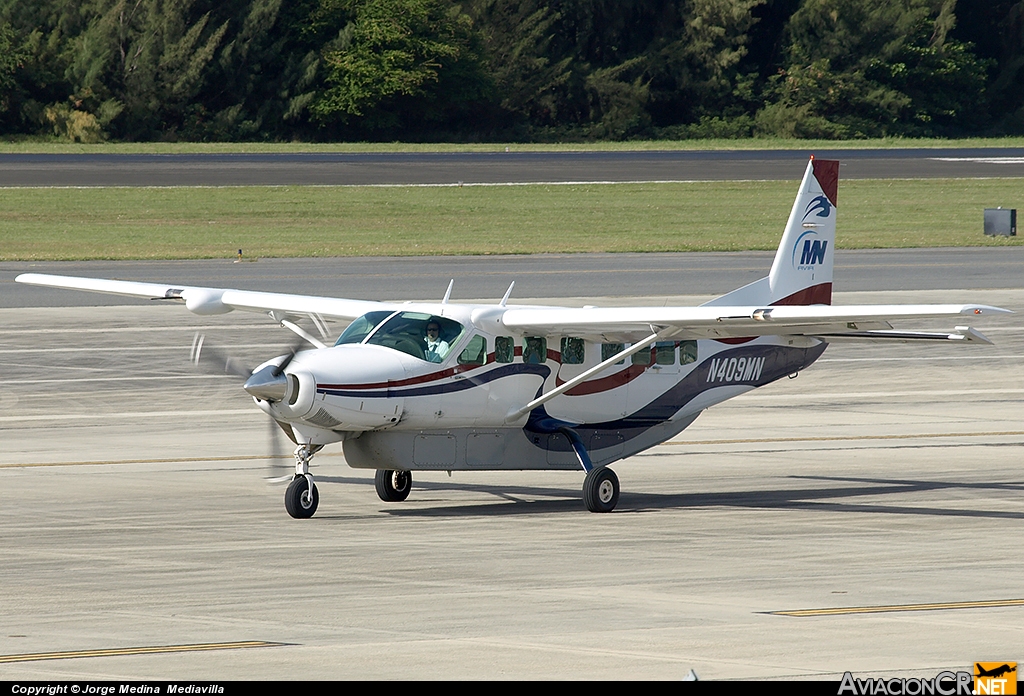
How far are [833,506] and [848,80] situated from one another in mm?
87561

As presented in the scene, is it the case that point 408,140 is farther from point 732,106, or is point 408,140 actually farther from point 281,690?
point 281,690

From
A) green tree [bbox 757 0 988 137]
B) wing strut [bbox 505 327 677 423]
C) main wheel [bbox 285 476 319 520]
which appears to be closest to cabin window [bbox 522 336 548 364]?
wing strut [bbox 505 327 677 423]

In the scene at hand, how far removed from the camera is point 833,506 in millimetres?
16875

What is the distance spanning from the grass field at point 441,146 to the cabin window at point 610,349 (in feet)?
230

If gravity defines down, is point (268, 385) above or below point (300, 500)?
above

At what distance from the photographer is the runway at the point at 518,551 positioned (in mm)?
10133

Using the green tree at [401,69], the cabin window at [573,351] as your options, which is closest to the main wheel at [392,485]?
the cabin window at [573,351]

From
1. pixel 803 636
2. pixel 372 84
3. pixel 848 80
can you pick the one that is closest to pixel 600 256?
pixel 803 636

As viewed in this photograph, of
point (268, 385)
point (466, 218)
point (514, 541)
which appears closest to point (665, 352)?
point (514, 541)

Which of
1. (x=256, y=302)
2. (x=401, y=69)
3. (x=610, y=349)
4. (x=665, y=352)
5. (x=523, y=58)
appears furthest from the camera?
(x=523, y=58)

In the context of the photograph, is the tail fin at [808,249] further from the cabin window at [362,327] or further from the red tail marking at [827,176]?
the cabin window at [362,327]

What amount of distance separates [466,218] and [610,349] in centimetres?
3910

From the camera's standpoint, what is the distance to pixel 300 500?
1566cm

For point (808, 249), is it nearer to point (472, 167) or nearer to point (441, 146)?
point (472, 167)
